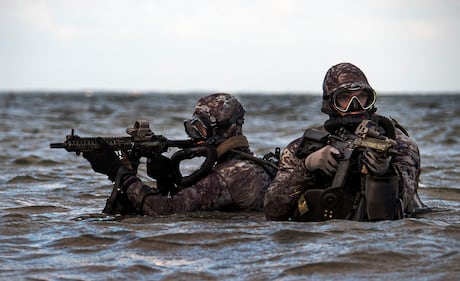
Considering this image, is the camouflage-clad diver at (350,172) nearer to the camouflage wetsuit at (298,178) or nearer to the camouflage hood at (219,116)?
the camouflage wetsuit at (298,178)

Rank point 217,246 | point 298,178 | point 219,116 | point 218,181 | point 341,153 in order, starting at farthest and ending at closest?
point 219,116 → point 218,181 → point 298,178 → point 217,246 → point 341,153

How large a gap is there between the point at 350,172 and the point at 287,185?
0.71 m

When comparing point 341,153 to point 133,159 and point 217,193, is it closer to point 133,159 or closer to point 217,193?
point 217,193

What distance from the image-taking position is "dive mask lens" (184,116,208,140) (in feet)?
30.3

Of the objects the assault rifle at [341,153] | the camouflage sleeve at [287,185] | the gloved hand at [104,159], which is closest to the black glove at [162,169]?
the gloved hand at [104,159]

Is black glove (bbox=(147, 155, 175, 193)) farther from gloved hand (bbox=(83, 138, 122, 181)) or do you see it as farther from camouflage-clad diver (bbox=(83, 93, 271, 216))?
gloved hand (bbox=(83, 138, 122, 181))

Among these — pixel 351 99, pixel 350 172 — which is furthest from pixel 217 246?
pixel 351 99

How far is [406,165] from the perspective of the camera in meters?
7.84

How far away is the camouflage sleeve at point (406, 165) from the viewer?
779 cm

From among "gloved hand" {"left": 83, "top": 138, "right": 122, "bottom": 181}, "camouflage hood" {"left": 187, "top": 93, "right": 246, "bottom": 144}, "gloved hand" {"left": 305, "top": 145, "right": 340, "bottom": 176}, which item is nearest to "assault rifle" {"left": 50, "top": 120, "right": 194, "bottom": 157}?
"gloved hand" {"left": 83, "top": 138, "right": 122, "bottom": 181}

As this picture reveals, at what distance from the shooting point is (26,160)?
57.8 ft

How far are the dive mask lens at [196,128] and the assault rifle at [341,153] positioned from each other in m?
1.56

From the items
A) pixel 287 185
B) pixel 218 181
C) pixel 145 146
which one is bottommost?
pixel 218 181

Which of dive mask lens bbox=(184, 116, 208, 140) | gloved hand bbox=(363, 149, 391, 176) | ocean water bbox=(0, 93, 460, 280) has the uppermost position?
dive mask lens bbox=(184, 116, 208, 140)
